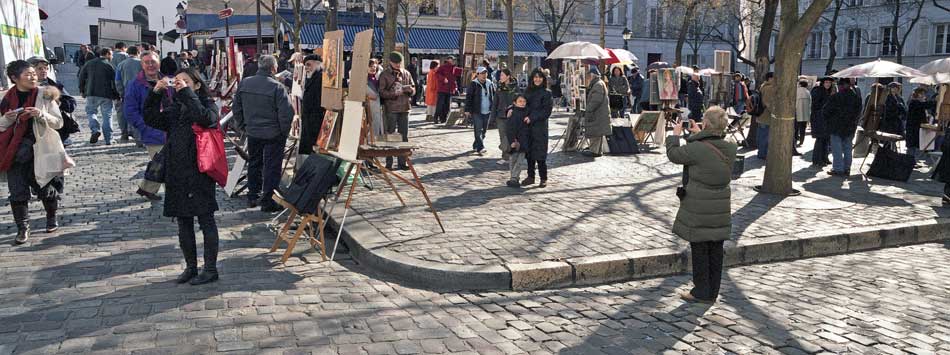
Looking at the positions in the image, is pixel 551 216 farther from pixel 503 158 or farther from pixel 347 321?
pixel 503 158

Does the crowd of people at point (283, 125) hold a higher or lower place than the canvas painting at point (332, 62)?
lower

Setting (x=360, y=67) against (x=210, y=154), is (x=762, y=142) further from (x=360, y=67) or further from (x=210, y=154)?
(x=210, y=154)

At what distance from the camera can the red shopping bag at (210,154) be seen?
18.1 ft

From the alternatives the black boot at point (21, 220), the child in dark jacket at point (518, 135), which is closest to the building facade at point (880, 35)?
the child in dark jacket at point (518, 135)

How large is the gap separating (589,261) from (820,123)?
813 cm

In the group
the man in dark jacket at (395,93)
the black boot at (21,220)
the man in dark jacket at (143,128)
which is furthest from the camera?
the man in dark jacket at (395,93)

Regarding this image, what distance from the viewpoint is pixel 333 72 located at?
7.55 metres

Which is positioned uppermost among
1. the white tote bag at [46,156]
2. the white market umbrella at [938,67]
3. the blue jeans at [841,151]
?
the white market umbrella at [938,67]

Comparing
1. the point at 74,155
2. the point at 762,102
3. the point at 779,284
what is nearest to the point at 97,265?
the point at 779,284

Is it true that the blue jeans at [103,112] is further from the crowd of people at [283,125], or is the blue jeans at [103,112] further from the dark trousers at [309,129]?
the dark trousers at [309,129]

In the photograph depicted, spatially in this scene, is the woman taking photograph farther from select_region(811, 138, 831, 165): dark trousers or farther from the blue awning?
the blue awning

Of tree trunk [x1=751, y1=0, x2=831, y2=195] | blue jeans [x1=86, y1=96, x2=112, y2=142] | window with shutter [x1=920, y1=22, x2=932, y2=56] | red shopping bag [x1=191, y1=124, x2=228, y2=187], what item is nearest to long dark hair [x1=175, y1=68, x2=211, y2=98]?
red shopping bag [x1=191, y1=124, x2=228, y2=187]

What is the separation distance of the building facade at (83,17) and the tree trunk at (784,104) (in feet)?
147

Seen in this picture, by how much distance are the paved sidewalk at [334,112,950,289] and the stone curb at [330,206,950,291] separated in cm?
2
